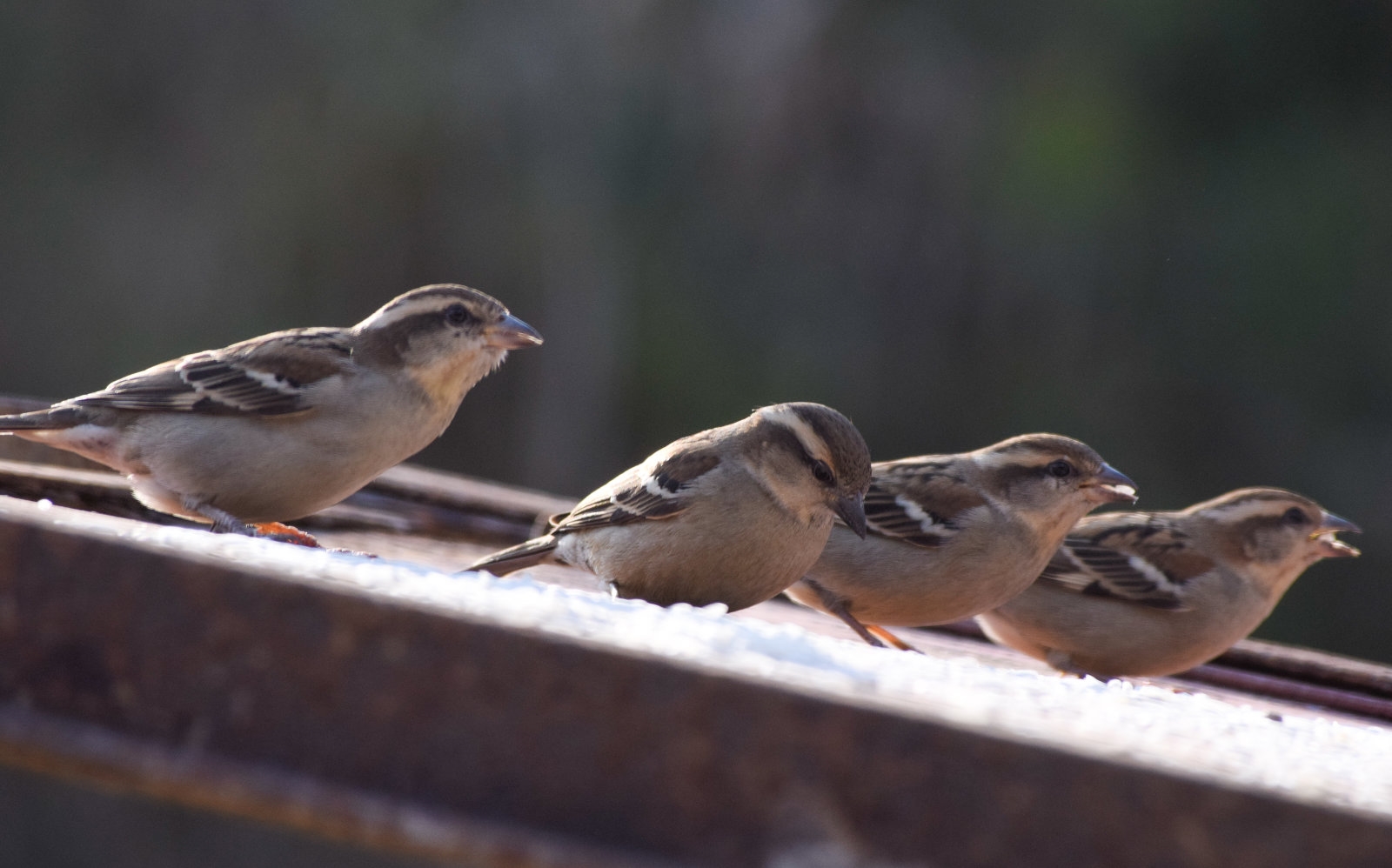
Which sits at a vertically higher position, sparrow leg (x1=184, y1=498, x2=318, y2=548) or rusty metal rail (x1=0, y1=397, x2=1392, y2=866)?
rusty metal rail (x1=0, y1=397, x2=1392, y2=866)

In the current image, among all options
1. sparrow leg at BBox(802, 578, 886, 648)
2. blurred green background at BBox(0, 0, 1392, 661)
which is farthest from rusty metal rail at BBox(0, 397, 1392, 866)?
blurred green background at BBox(0, 0, 1392, 661)

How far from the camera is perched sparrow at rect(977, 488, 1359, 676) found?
4.90 metres

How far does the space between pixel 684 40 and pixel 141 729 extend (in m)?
19.9

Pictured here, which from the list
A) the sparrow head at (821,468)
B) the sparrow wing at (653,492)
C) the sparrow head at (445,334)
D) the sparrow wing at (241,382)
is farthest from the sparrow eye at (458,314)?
the sparrow head at (821,468)

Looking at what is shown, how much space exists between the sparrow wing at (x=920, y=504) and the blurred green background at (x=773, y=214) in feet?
44.6

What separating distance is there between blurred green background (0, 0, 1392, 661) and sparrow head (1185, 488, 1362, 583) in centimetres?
1243

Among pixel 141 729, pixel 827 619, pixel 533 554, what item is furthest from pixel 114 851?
pixel 827 619

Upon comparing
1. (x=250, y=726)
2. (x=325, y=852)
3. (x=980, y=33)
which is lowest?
(x=325, y=852)

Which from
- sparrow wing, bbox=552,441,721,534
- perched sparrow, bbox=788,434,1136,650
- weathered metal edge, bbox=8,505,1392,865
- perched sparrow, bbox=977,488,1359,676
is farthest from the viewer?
perched sparrow, bbox=977,488,1359,676

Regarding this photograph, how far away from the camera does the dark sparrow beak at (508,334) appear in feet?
13.7

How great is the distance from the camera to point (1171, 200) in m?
19.3

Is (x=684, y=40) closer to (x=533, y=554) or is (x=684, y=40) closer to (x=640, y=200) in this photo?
(x=640, y=200)

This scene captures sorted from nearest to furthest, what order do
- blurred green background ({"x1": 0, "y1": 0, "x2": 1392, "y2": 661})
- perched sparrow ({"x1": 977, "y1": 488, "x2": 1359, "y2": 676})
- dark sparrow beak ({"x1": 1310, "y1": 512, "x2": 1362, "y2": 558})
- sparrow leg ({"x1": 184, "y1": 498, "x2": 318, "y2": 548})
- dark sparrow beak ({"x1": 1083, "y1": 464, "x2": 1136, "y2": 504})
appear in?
1. sparrow leg ({"x1": 184, "y1": 498, "x2": 318, "y2": 548})
2. dark sparrow beak ({"x1": 1083, "y1": 464, "x2": 1136, "y2": 504})
3. perched sparrow ({"x1": 977, "y1": 488, "x2": 1359, "y2": 676})
4. dark sparrow beak ({"x1": 1310, "y1": 512, "x2": 1362, "y2": 558})
5. blurred green background ({"x1": 0, "y1": 0, "x2": 1392, "y2": 661})

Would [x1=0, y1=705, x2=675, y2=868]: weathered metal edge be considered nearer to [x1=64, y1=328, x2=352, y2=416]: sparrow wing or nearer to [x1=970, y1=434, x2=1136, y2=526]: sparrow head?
[x1=64, y1=328, x2=352, y2=416]: sparrow wing
